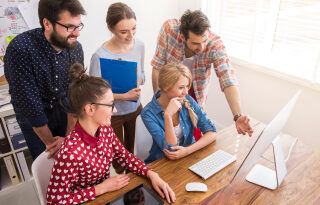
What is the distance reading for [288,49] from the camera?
2449mm

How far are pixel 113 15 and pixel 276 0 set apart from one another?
5.27 ft

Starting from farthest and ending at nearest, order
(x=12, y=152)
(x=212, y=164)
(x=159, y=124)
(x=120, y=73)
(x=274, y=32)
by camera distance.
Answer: (x=274, y=32), (x=12, y=152), (x=120, y=73), (x=159, y=124), (x=212, y=164)

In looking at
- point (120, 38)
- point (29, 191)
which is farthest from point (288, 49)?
point (29, 191)

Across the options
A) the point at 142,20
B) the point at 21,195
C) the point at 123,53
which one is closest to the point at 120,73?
the point at 123,53

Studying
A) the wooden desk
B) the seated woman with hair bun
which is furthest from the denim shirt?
the seated woman with hair bun

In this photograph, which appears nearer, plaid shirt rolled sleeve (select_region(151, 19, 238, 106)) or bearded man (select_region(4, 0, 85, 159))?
bearded man (select_region(4, 0, 85, 159))

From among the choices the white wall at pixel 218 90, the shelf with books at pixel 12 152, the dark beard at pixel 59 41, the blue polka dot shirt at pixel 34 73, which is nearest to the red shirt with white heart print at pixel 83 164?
the blue polka dot shirt at pixel 34 73

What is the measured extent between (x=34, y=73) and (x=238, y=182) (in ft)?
4.13

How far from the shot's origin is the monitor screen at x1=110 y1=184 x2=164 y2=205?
3.60ft

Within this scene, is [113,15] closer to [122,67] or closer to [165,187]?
[122,67]

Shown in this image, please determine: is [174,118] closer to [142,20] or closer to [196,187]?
[196,187]

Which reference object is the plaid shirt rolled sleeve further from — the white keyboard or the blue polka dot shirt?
the blue polka dot shirt

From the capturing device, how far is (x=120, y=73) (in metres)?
1.81

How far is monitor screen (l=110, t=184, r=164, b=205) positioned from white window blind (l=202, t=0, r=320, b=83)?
6.06 ft
